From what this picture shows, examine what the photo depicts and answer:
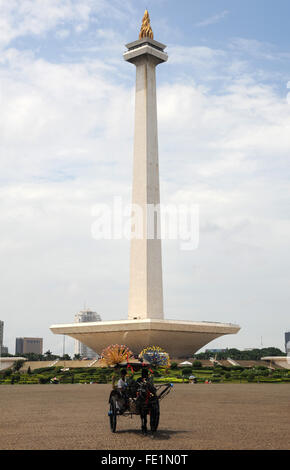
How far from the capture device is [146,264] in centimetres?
6488

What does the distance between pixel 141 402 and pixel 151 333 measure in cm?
4917

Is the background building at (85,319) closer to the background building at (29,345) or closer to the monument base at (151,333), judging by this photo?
the background building at (29,345)

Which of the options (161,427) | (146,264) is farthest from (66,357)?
(161,427)

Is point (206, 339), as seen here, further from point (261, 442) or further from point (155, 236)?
point (261, 442)

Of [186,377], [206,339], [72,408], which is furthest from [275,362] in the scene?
[72,408]

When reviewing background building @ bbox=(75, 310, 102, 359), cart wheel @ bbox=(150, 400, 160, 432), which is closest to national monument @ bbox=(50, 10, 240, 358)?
cart wheel @ bbox=(150, 400, 160, 432)

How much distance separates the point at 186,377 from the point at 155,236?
25177 mm

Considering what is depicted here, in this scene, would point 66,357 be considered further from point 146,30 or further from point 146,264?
point 146,30

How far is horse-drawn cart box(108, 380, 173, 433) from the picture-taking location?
12.0m

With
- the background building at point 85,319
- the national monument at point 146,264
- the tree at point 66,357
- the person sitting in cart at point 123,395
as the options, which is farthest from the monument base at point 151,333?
the background building at point 85,319

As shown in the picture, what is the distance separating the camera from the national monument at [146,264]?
6369 cm

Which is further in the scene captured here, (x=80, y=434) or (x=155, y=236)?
(x=155, y=236)

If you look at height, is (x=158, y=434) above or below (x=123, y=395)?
below
